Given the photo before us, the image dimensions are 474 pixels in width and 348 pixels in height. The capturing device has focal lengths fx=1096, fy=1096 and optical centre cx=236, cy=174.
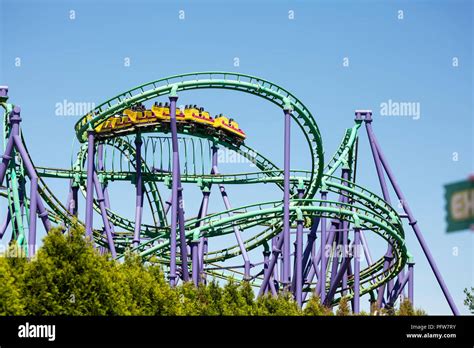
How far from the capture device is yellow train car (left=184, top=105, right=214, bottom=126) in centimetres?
3025

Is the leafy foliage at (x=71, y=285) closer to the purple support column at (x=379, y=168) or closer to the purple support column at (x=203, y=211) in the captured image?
the purple support column at (x=203, y=211)

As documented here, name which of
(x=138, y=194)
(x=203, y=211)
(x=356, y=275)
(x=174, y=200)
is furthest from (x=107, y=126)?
(x=356, y=275)

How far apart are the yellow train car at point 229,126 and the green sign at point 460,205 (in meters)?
25.0

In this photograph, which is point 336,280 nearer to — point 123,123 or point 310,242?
point 310,242

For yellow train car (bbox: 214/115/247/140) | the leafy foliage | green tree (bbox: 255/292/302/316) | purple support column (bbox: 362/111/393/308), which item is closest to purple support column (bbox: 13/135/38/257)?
the leafy foliage

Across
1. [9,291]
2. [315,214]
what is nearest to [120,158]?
[315,214]

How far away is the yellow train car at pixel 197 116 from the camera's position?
30250 millimetres

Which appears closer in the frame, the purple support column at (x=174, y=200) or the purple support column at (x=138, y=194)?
the purple support column at (x=174, y=200)

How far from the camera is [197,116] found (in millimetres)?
30594

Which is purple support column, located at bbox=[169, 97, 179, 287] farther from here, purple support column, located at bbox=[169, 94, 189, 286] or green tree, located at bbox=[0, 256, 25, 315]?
green tree, located at bbox=[0, 256, 25, 315]

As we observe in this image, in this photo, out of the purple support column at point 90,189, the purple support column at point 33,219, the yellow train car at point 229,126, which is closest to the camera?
the purple support column at point 33,219

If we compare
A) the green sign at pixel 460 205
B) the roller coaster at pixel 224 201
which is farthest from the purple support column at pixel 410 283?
the green sign at pixel 460 205
